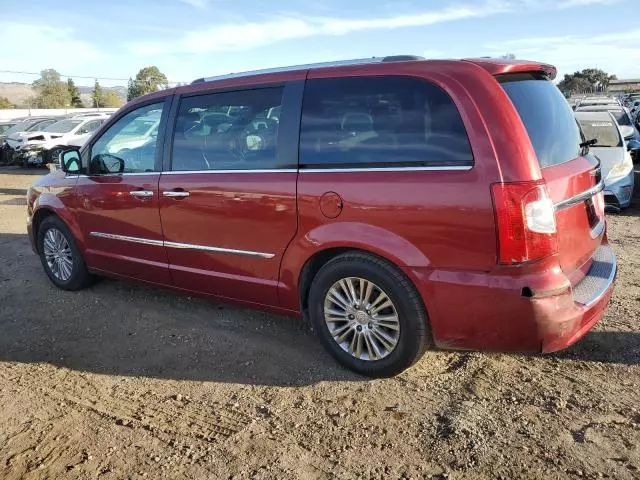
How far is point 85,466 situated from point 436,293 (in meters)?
2.05

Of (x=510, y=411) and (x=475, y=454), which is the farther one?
(x=510, y=411)

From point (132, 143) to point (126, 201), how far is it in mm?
538

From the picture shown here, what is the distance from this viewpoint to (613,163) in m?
8.60

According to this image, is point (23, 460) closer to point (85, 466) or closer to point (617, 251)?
point (85, 466)

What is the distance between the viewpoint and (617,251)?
614 centimetres

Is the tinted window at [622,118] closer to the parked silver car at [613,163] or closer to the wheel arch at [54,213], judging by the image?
the parked silver car at [613,163]

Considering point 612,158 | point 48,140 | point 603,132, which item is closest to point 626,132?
point 603,132

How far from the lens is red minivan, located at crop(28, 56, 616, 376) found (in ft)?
9.49

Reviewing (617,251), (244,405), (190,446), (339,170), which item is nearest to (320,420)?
(244,405)

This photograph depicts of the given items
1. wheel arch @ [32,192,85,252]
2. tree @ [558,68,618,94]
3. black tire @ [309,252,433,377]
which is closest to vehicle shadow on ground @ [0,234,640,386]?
black tire @ [309,252,433,377]

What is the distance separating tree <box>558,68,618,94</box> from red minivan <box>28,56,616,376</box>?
285 ft

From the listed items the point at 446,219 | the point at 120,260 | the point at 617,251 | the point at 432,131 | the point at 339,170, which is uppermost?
the point at 432,131

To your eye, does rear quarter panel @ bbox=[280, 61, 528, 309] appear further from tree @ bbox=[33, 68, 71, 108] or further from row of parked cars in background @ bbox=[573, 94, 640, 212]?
tree @ bbox=[33, 68, 71, 108]

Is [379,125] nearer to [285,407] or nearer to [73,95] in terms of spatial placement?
[285,407]
